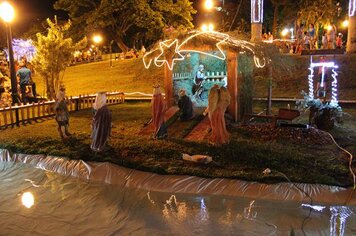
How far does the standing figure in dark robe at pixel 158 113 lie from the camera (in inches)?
400

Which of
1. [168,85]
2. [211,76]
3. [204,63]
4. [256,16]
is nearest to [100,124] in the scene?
[168,85]

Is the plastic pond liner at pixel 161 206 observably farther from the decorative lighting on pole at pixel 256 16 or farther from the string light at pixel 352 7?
the string light at pixel 352 7

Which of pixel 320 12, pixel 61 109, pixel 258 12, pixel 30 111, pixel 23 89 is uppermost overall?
pixel 320 12

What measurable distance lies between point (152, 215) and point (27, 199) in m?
2.66

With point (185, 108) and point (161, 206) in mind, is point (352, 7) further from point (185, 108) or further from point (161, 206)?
point (161, 206)

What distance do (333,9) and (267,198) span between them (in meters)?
26.7

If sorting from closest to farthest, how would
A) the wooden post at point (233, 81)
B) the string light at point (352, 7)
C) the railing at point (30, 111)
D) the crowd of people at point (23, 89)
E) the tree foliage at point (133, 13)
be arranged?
the wooden post at point (233, 81) < the railing at point (30, 111) < the crowd of people at point (23, 89) < the string light at point (352, 7) < the tree foliage at point (133, 13)

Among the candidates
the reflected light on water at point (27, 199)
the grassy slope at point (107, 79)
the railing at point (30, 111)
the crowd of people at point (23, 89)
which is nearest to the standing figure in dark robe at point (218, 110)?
the reflected light on water at point (27, 199)

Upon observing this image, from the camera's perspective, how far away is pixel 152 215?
6426mm

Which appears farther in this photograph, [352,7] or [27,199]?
[352,7]

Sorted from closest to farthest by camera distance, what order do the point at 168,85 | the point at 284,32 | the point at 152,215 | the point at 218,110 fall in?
1. the point at 152,215
2. the point at 218,110
3. the point at 168,85
4. the point at 284,32

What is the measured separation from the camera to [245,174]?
7.52 metres

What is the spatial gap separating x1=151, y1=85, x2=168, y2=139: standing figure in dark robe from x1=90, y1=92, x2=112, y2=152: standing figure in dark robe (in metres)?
1.54

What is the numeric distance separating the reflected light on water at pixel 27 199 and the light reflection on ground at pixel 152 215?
78 millimetres
